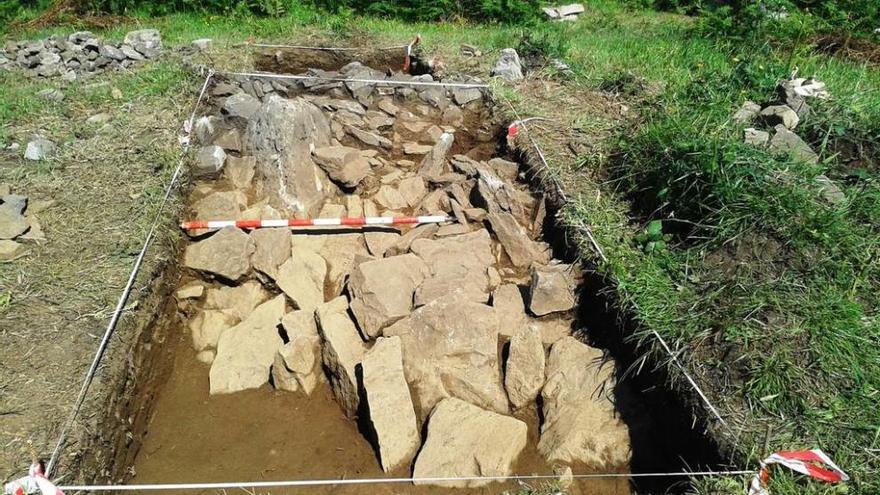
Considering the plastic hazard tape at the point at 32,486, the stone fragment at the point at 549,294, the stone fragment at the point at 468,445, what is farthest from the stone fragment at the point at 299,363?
the stone fragment at the point at 549,294

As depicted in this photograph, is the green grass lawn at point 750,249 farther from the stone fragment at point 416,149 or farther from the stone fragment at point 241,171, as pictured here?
the stone fragment at point 241,171

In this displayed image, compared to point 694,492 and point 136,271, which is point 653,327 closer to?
point 694,492

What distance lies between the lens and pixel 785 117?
468 centimetres

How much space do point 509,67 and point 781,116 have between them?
2870 mm

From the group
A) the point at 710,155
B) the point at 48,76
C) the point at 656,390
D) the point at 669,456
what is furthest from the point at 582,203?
the point at 48,76

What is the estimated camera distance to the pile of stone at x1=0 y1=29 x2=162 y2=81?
6680mm

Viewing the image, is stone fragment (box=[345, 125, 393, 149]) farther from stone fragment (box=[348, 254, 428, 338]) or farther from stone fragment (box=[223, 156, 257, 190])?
stone fragment (box=[348, 254, 428, 338])

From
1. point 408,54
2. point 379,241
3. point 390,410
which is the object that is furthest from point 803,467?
point 408,54

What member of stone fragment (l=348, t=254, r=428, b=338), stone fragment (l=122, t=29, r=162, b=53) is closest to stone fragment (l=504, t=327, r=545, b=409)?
stone fragment (l=348, t=254, r=428, b=338)

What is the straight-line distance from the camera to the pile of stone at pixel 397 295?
316cm

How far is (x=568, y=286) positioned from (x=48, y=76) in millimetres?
6335

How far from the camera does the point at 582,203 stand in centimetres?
→ 425

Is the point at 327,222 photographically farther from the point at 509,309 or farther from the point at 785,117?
the point at 785,117

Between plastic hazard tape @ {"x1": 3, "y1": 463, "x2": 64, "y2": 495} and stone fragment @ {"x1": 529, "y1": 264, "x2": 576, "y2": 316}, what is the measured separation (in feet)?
8.62
